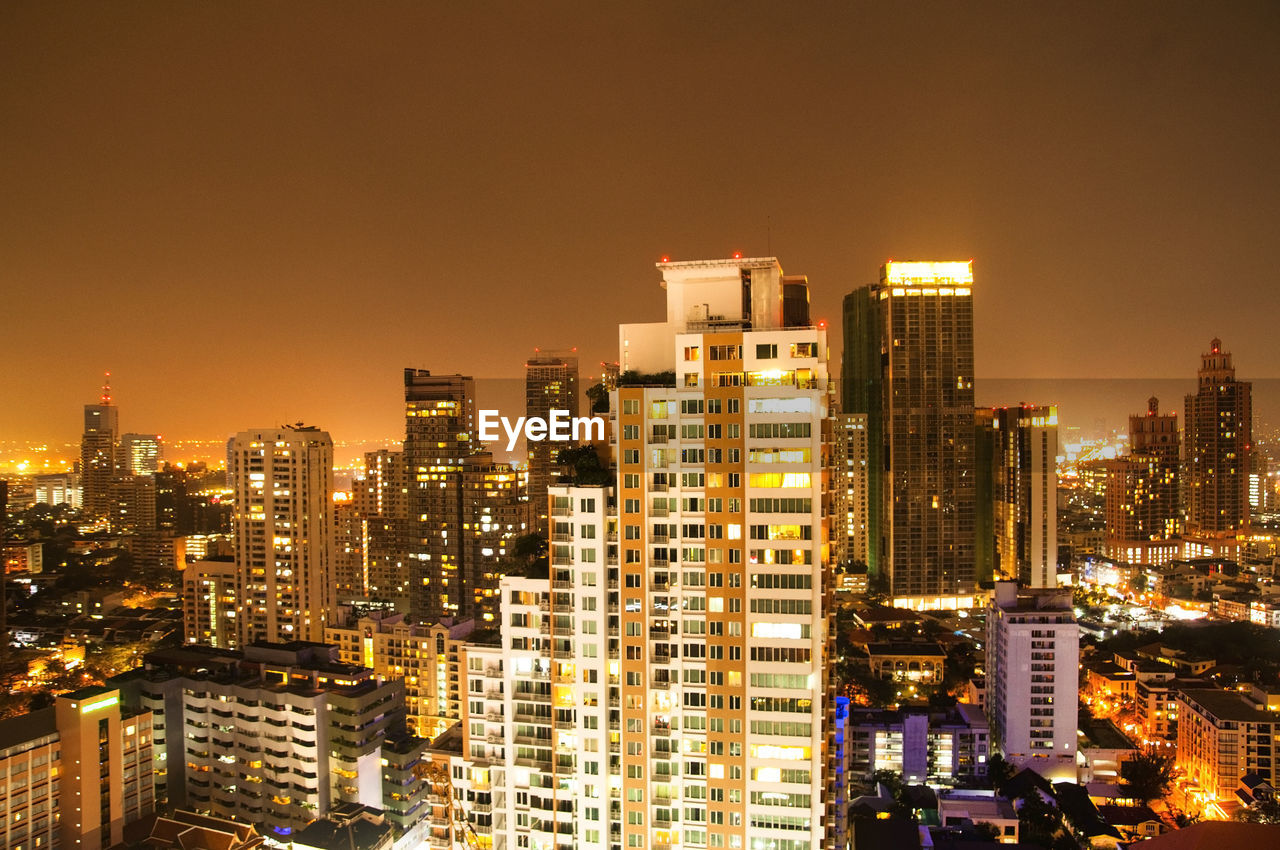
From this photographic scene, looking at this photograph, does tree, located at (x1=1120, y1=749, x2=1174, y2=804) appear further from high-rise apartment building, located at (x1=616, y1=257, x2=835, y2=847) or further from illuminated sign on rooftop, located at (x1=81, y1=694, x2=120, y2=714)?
illuminated sign on rooftop, located at (x1=81, y1=694, x2=120, y2=714)

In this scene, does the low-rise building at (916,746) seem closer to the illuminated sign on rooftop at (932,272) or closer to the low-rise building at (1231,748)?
the low-rise building at (1231,748)

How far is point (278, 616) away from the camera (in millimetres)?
19984

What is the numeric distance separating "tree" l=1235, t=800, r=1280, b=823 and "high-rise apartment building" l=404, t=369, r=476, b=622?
1892cm

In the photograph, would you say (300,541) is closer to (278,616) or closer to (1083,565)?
(278,616)

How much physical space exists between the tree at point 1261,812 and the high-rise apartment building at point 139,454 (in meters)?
34.1

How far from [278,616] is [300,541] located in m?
2.08

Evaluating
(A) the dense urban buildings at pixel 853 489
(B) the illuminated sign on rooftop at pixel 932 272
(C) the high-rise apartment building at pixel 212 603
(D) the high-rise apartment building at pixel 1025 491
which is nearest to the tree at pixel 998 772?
(D) the high-rise apartment building at pixel 1025 491

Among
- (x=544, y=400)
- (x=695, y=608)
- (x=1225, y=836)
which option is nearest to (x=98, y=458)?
(x=544, y=400)

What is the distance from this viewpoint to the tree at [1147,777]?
12.8 metres

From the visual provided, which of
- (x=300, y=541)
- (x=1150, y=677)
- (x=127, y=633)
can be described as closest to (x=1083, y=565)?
(x=1150, y=677)

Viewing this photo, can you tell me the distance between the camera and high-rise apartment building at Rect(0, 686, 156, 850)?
10.6m

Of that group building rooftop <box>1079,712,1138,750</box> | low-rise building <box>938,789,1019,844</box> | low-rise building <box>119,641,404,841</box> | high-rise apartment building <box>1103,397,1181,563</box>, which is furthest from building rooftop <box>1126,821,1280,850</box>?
high-rise apartment building <box>1103,397,1181,563</box>

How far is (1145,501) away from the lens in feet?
98.6

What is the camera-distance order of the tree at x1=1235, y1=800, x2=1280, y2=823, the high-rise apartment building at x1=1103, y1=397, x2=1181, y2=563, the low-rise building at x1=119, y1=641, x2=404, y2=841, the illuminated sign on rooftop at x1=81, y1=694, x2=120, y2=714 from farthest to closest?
the high-rise apartment building at x1=1103, y1=397, x2=1181, y2=563
the low-rise building at x1=119, y1=641, x2=404, y2=841
the illuminated sign on rooftop at x1=81, y1=694, x2=120, y2=714
the tree at x1=1235, y1=800, x2=1280, y2=823
